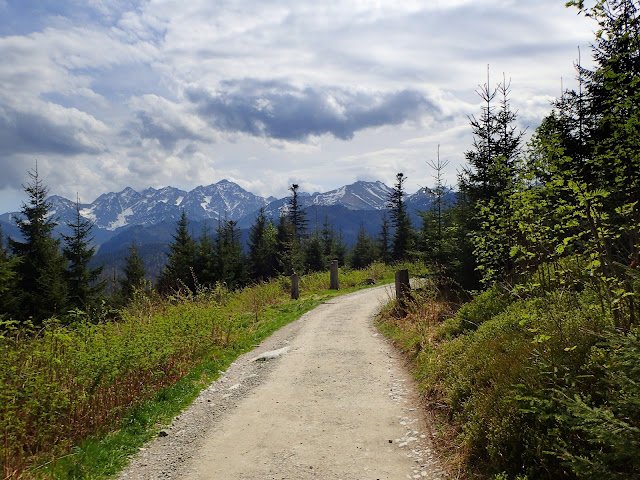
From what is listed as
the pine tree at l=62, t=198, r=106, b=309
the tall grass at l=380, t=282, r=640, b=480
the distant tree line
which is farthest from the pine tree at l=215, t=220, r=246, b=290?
the tall grass at l=380, t=282, r=640, b=480

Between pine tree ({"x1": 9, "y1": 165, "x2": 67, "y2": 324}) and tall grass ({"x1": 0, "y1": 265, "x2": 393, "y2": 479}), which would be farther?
pine tree ({"x1": 9, "y1": 165, "x2": 67, "y2": 324})

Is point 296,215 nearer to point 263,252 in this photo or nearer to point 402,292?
point 263,252

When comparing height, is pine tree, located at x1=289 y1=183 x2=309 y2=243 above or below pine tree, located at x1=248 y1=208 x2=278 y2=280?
above

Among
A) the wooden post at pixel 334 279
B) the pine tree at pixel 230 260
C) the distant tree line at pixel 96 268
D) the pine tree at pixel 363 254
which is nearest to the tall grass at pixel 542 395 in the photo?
the distant tree line at pixel 96 268

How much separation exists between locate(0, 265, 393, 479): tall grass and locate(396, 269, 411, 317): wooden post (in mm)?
4891

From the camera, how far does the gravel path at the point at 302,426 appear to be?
4738 mm

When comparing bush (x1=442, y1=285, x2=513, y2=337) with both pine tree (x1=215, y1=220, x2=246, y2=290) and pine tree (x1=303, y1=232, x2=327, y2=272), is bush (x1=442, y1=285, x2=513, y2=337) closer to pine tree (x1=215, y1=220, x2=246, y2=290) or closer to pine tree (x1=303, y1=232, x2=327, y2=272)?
pine tree (x1=215, y1=220, x2=246, y2=290)

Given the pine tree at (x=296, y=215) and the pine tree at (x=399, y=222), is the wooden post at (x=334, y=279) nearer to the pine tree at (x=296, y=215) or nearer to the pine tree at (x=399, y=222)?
the pine tree at (x=399, y=222)

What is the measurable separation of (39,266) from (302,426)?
26842 millimetres

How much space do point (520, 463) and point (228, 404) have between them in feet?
15.6

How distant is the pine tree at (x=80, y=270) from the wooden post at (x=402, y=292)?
24.4m

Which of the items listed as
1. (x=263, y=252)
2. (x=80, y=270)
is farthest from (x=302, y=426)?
(x=263, y=252)

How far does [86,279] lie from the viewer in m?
29.6

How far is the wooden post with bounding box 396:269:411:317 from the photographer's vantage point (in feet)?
39.9
